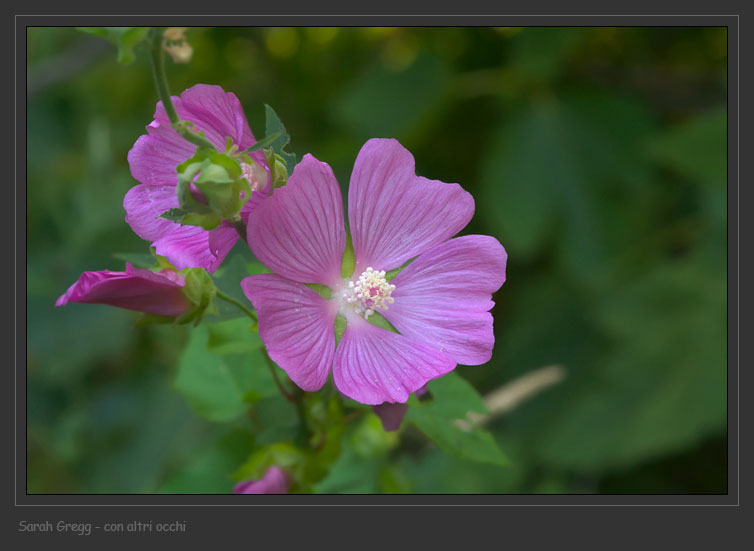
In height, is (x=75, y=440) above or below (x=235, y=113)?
below

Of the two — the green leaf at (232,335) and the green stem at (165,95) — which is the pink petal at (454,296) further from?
the green stem at (165,95)

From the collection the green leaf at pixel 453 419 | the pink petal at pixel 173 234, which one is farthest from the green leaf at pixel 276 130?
the green leaf at pixel 453 419

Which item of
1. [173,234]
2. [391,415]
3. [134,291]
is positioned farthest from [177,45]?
[391,415]

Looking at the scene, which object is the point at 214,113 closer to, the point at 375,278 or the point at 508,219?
the point at 375,278

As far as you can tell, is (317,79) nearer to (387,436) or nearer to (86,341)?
(86,341)

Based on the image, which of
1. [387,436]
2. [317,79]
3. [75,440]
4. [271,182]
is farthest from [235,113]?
[317,79]

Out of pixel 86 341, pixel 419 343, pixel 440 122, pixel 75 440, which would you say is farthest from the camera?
pixel 440 122
